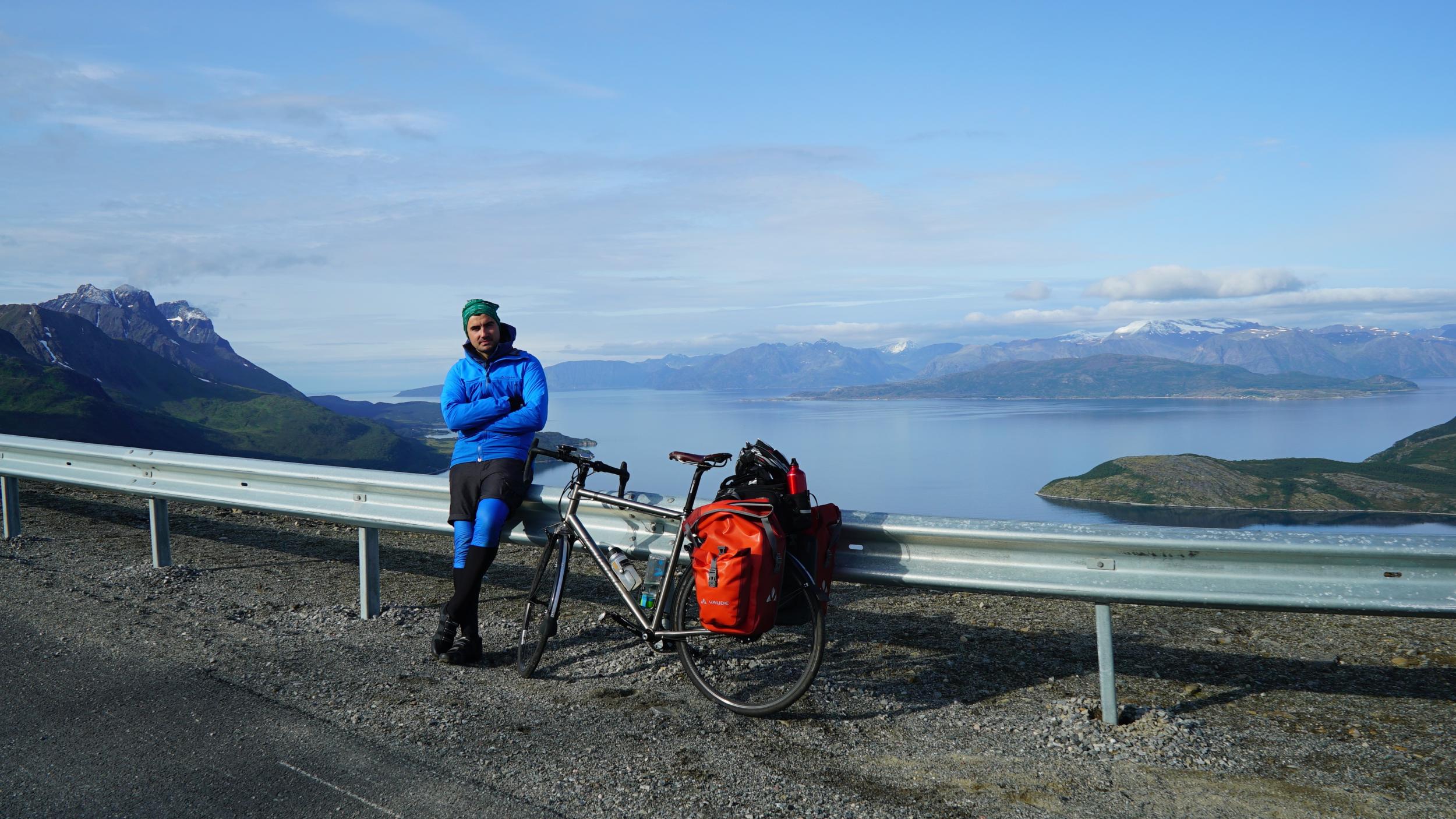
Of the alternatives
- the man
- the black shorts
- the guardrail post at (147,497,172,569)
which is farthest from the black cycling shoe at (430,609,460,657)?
the guardrail post at (147,497,172,569)

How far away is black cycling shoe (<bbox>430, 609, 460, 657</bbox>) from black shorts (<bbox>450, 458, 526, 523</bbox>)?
549 mm

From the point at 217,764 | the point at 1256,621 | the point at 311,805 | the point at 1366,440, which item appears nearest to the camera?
the point at 311,805

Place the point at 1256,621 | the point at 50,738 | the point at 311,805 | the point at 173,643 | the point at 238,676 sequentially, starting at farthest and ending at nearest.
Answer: the point at 1256,621 < the point at 173,643 < the point at 238,676 < the point at 50,738 < the point at 311,805

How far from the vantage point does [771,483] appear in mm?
3746

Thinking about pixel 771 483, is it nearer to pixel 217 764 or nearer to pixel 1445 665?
pixel 217 764

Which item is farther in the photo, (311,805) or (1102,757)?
(1102,757)

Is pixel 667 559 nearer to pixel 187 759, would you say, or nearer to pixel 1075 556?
pixel 1075 556

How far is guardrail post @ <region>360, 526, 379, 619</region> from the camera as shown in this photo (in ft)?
17.0

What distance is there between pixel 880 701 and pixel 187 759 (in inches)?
109

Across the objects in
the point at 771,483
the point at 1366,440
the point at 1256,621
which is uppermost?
the point at 771,483

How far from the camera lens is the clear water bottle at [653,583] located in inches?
162

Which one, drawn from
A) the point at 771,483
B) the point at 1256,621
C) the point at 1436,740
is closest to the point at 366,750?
the point at 771,483

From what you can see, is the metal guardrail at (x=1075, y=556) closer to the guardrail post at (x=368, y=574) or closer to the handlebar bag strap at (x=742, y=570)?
the guardrail post at (x=368, y=574)

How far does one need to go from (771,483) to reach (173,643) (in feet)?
11.2
